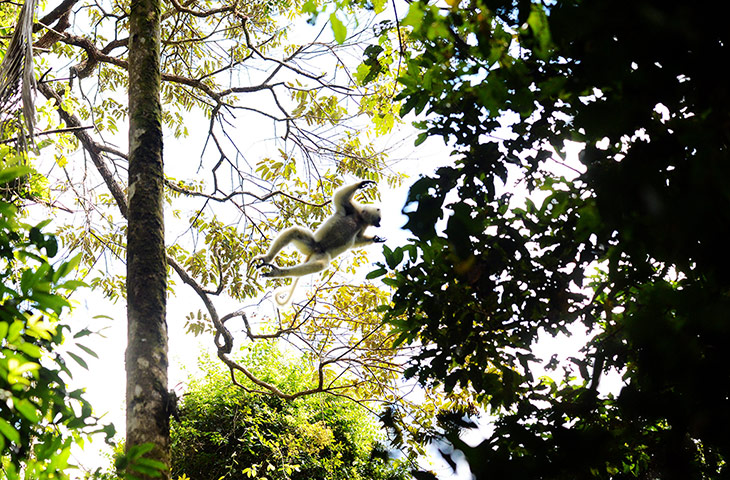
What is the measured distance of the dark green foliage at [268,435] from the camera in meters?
8.75

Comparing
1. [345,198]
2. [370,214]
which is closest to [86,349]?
[345,198]

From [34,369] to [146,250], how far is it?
1.98m

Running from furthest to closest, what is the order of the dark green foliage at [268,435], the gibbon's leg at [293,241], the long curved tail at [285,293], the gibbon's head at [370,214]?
the dark green foliage at [268,435], the gibbon's head at [370,214], the long curved tail at [285,293], the gibbon's leg at [293,241]

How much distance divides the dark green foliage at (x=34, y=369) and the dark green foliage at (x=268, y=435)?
684 centimetres

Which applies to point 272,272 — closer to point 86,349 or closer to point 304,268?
point 304,268

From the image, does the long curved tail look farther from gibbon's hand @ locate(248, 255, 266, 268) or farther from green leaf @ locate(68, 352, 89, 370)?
green leaf @ locate(68, 352, 89, 370)

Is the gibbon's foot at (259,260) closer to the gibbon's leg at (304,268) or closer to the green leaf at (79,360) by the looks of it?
the gibbon's leg at (304,268)


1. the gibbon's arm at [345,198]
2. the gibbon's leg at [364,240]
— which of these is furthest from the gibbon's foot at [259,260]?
the gibbon's leg at [364,240]

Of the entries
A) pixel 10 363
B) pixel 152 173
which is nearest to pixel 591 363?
pixel 10 363

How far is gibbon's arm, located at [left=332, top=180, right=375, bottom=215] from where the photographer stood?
19.6ft

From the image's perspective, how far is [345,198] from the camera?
626cm

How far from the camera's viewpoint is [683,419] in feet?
3.75

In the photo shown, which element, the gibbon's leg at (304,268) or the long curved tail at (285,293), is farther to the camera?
the long curved tail at (285,293)

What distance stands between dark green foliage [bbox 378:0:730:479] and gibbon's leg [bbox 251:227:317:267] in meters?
3.78
